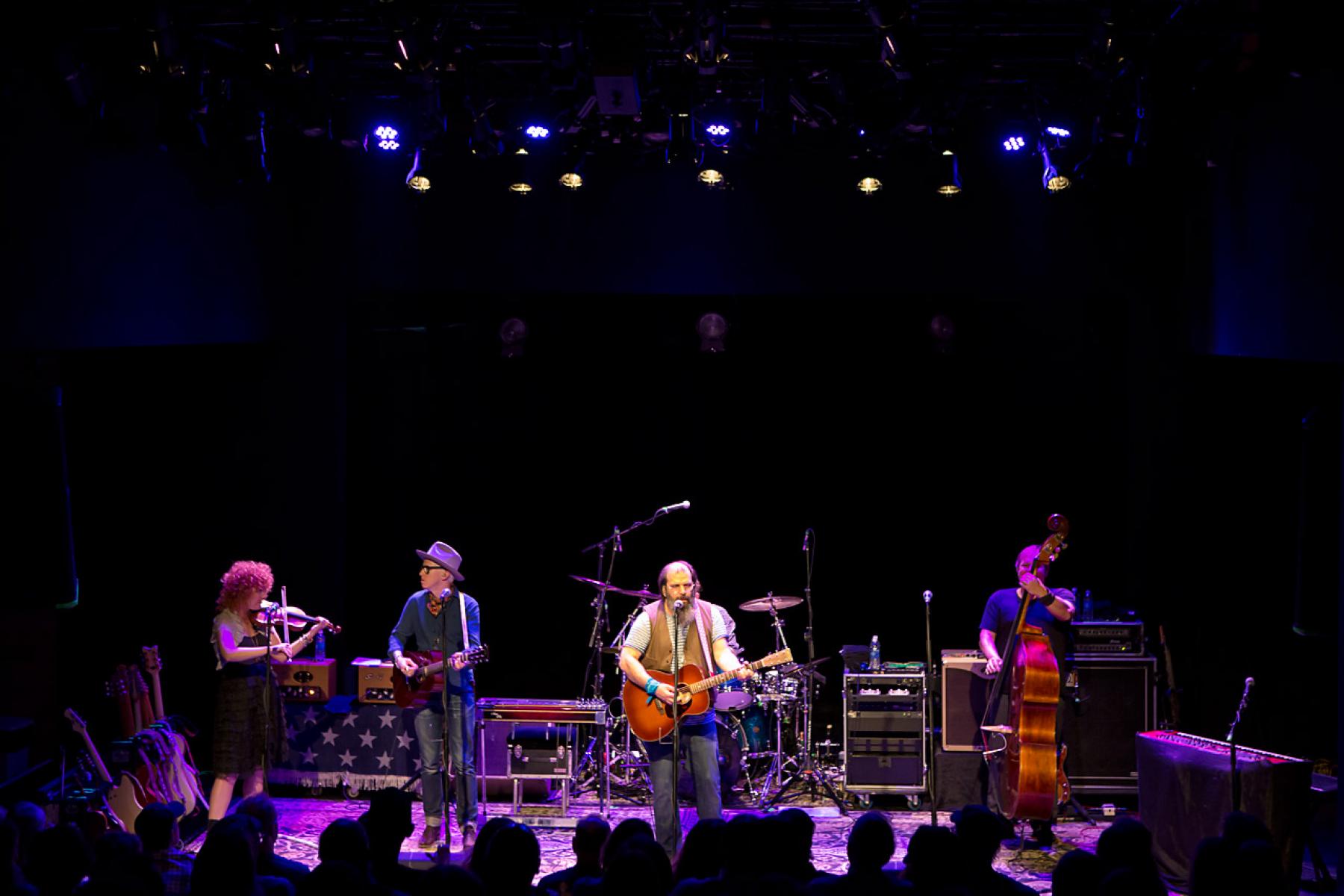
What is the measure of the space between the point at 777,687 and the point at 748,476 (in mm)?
2113

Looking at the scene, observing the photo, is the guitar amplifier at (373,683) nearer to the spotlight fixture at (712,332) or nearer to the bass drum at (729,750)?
the bass drum at (729,750)

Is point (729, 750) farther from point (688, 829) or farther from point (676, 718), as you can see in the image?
point (676, 718)

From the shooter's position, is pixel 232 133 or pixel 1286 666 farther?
pixel 1286 666

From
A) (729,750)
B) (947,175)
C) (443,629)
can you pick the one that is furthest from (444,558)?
(947,175)

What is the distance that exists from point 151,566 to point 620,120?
195 inches

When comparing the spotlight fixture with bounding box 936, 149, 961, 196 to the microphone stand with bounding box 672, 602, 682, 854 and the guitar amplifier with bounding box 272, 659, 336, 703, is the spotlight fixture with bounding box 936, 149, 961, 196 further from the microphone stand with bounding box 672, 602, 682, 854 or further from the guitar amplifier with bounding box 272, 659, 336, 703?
the guitar amplifier with bounding box 272, 659, 336, 703

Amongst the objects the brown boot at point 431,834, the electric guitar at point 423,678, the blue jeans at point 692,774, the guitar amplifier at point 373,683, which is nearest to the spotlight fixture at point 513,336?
the guitar amplifier at point 373,683

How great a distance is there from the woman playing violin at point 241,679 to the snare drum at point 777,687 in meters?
3.19

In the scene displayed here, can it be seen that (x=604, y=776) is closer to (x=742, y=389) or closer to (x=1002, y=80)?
(x=742, y=389)

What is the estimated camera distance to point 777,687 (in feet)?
35.8

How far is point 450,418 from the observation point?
1229cm

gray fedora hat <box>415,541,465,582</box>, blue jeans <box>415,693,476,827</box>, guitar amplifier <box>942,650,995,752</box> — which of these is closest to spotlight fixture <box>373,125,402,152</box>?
gray fedora hat <box>415,541,465,582</box>

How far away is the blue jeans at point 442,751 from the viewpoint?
31.7 ft

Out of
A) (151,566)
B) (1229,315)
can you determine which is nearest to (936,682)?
(1229,315)
